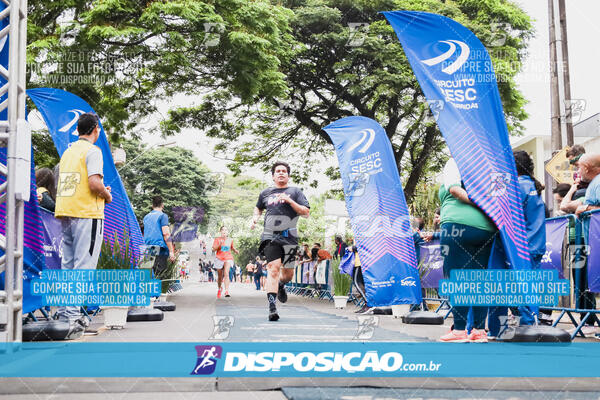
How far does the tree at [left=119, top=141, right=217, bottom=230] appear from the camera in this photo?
3503 centimetres

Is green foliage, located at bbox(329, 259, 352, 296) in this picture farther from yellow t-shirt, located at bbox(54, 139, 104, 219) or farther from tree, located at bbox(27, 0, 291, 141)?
yellow t-shirt, located at bbox(54, 139, 104, 219)

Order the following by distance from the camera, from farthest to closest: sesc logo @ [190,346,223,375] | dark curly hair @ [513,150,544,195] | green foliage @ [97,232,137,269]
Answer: green foliage @ [97,232,137,269] < dark curly hair @ [513,150,544,195] < sesc logo @ [190,346,223,375]

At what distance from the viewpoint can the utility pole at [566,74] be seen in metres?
11.4

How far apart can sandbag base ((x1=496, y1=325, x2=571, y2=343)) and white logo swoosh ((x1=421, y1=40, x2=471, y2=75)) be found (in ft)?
6.33

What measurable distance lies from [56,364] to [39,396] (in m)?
0.14

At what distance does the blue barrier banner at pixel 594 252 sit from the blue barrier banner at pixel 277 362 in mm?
2391

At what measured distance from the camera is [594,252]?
519 centimetres

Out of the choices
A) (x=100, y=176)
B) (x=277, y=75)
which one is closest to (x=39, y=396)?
(x=100, y=176)

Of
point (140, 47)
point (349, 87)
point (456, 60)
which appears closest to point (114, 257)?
point (456, 60)

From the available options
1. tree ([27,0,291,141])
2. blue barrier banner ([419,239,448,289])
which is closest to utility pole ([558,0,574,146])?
blue barrier banner ([419,239,448,289])

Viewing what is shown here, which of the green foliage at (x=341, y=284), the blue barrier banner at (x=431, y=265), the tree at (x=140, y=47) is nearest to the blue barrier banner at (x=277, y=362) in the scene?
the blue barrier banner at (x=431, y=265)

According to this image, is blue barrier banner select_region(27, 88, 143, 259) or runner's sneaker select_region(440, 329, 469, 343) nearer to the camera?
runner's sneaker select_region(440, 329, 469, 343)

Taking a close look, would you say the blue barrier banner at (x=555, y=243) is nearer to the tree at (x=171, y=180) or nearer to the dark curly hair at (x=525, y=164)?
the dark curly hair at (x=525, y=164)

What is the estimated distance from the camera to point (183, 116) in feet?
59.6
